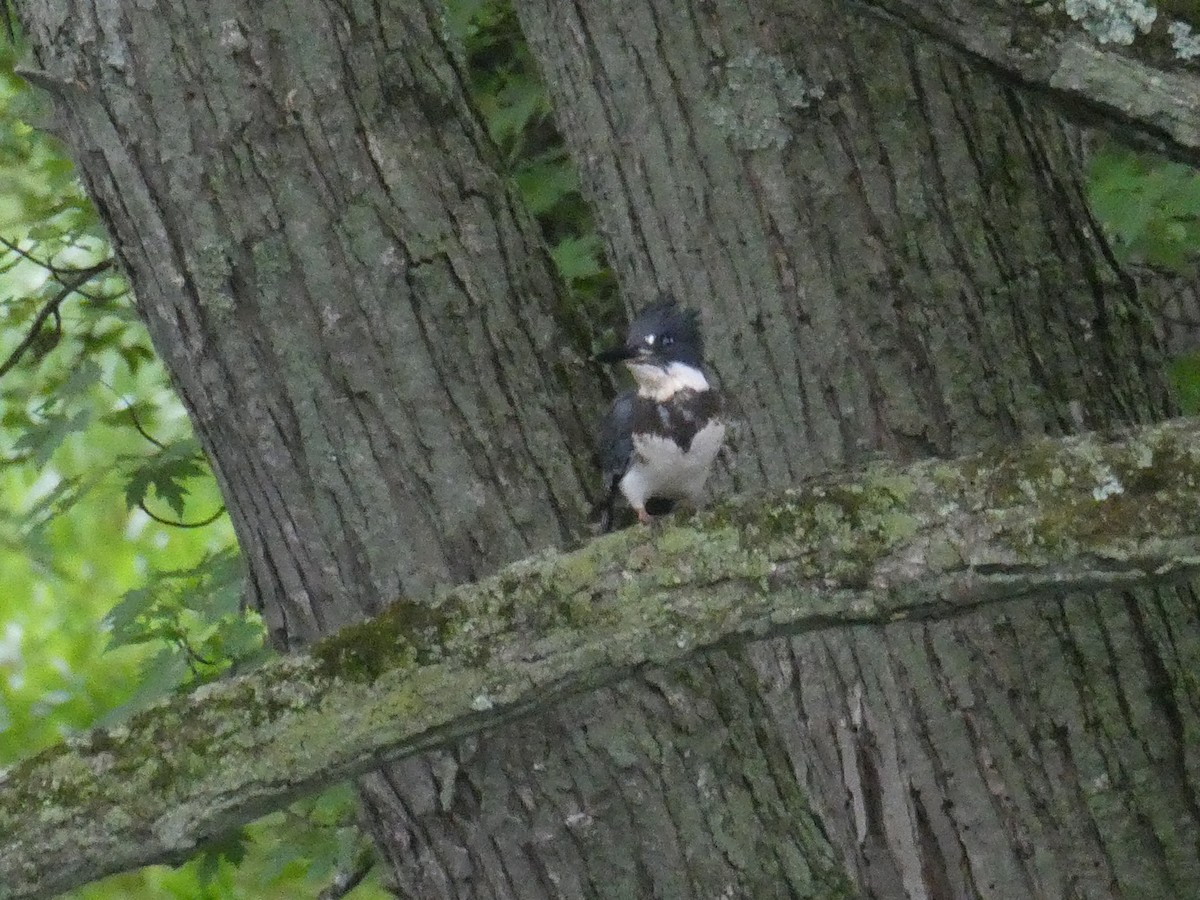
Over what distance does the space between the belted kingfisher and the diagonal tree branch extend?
1.23m

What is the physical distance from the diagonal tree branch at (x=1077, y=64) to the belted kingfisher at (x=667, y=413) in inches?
48.4

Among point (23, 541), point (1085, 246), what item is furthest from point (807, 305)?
point (23, 541)

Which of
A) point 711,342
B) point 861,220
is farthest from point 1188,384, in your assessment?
point 711,342

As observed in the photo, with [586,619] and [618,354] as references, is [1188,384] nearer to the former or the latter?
[618,354]

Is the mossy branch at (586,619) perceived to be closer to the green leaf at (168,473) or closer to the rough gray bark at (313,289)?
the rough gray bark at (313,289)

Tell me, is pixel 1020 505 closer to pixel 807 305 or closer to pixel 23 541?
pixel 807 305

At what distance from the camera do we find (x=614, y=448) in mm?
3213

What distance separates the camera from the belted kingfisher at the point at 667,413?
348cm

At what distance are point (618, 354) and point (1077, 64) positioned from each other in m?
1.35

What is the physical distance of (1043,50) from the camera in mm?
2234

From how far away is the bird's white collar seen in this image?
374 centimetres

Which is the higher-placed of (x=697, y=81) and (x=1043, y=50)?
(x=697, y=81)

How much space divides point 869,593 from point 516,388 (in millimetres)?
1033

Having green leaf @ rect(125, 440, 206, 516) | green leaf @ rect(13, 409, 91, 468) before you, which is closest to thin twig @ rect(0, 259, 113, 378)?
green leaf @ rect(13, 409, 91, 468)
